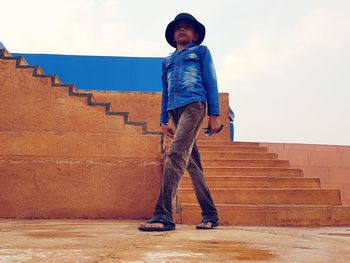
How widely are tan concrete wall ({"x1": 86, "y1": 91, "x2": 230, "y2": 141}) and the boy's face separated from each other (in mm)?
6250

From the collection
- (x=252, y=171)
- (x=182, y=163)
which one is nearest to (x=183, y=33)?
(x=182, y=163)

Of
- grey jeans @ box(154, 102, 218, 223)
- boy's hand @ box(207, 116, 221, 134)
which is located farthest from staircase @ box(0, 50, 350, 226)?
boy's hand @ box(207, 116, 221, 134)

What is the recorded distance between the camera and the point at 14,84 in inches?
222

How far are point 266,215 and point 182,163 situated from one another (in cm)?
145

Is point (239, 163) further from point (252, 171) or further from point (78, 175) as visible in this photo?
point (78, 175)

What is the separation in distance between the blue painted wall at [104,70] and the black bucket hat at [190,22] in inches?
397

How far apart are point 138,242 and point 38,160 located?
3107 mm

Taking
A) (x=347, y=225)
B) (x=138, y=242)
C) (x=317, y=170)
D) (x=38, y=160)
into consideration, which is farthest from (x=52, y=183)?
(x=317, y=170)

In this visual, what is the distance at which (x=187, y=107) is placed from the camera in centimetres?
279

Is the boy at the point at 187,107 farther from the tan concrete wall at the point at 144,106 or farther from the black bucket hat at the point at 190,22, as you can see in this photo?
the tan concrete wall at the point at 144,106

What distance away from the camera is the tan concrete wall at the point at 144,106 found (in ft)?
30.6

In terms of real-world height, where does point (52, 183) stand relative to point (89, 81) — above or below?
below

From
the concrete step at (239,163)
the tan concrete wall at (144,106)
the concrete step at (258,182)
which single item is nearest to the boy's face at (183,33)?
the concrete step at (258,182)

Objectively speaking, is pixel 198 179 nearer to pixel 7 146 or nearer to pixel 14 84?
pixel 7 146
